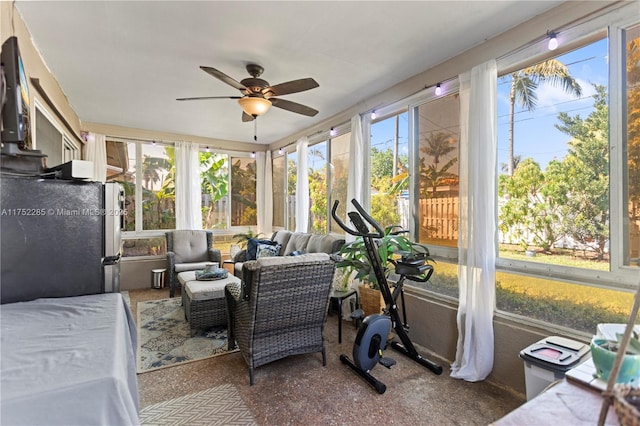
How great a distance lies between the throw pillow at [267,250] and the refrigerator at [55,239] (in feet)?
8.91

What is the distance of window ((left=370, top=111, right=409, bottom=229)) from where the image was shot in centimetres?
340

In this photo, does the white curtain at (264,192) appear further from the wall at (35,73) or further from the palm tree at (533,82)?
the palm tree at (533,82)

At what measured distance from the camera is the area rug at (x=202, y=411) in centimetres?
188

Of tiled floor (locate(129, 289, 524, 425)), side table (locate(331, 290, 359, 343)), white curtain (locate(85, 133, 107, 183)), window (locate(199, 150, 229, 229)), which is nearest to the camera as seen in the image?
tiled floor (locate(129, 289, 524, 425))

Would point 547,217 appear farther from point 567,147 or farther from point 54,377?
point 54,377

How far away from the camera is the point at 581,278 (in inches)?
79.0

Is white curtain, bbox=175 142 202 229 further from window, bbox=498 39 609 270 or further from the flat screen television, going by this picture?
window, bbox=498 39 609 270

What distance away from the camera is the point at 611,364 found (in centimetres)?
89

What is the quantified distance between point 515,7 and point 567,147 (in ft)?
3.33

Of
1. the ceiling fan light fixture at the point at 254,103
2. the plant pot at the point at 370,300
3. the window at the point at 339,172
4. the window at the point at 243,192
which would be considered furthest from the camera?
the window at the point at 243,192

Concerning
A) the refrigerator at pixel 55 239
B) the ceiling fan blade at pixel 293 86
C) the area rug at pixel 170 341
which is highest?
the ceiling fan blade at pixel 293 86

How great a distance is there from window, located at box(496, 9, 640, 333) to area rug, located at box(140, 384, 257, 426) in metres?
2.10

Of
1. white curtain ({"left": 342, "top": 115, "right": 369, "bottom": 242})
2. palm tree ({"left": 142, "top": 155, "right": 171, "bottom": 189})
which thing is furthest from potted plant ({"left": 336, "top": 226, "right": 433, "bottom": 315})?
palm tree ({"left": 142, "top": 155, "right": 171, "bottom": 189})

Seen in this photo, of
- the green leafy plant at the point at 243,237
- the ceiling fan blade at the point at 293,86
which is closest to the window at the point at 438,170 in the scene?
the ceiling fan blade at the point at 293,86
